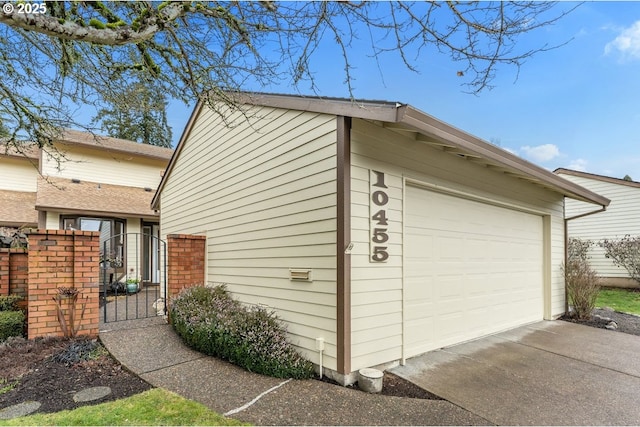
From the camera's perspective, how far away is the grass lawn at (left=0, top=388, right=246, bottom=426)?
2893 millimetres

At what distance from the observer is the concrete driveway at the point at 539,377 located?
127 inches

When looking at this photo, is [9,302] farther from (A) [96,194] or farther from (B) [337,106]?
(A) [96,194]

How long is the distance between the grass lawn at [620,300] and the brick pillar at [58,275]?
11.8m

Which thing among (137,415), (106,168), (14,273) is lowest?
(137,415)

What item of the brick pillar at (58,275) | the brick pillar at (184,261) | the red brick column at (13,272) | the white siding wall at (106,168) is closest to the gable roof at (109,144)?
the white siding wall at (106,168)

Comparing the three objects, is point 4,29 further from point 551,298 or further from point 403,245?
point 551,298

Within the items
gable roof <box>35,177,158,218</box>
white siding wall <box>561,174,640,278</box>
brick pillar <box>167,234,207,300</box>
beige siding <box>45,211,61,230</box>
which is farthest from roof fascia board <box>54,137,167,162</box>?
white siding wall <box>561,174,640,278</box>

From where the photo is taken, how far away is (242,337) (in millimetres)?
4305

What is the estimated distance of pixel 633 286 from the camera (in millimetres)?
12844

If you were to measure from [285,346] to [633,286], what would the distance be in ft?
49.4

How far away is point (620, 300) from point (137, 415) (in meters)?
13.3

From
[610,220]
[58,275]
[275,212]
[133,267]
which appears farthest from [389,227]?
[610,220]

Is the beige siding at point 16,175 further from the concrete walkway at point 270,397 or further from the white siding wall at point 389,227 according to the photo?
the white siding wall at point 389,227

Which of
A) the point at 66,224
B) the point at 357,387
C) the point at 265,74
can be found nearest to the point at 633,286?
the point at 357,387
